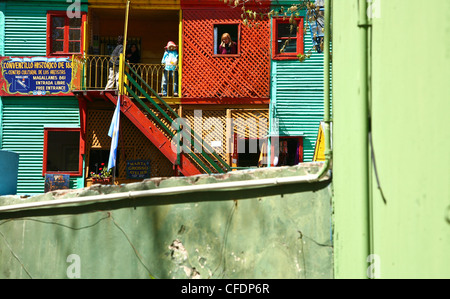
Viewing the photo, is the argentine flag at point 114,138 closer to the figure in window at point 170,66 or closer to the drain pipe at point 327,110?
the figure in window at point 170,66

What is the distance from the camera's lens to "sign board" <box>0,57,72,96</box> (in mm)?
14859

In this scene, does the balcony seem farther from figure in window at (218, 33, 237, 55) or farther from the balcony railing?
figure in window at (218, 33, 237, 55)

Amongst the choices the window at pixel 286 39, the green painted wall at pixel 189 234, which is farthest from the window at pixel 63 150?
the green painted wall at pixel 189 234

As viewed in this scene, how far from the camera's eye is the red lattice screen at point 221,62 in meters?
15.1

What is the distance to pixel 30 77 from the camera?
48.9 feet

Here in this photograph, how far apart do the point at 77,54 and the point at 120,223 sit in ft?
38.1

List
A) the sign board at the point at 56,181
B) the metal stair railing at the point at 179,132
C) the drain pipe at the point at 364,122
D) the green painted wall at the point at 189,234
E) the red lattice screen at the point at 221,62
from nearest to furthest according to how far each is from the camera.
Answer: the drain pipe at the point at 364,122, the green painted wall at the point at 189,234, the metal stair railing at the point at 179,132, the sign board at the point at 56,181, the red lattice screen at the point at 221,62

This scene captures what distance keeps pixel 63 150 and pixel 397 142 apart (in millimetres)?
13985

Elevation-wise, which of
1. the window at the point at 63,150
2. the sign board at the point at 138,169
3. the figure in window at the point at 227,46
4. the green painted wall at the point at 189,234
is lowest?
the green painted wall at the point at 189,234

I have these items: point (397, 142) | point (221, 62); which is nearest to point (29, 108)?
point (221, 62)

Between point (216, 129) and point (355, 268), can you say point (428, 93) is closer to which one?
point (355, 268)

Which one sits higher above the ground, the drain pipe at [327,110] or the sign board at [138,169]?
the drain pipe at [327,110]

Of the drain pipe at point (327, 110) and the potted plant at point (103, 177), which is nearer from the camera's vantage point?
the drain pipe at point (327, 110)

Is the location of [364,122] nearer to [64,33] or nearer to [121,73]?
[121,73]
